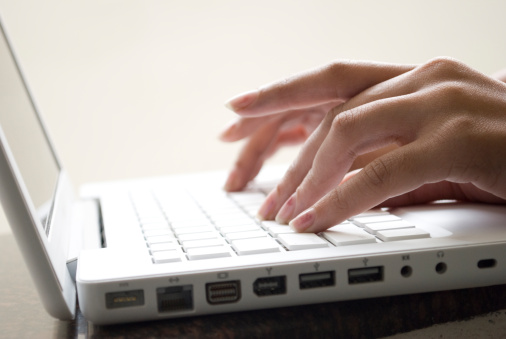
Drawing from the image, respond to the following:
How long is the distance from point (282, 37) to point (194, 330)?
4.22ft

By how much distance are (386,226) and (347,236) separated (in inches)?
1.9

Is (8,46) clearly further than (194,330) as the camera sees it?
Yes

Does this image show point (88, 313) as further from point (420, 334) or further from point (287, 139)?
point (287, 139)

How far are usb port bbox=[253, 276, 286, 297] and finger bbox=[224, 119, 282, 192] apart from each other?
0.46m

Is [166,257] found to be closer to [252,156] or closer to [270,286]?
[270,286]

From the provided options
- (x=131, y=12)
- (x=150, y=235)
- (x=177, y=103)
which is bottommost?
(x=177, y=103)

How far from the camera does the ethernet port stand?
0.46 m

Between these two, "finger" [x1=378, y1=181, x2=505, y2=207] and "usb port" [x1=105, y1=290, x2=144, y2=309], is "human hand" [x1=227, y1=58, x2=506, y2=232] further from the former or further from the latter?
"usb port" [x1=105, y1=290, x2=144, y2=309]

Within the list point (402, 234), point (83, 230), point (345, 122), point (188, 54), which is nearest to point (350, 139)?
point (345, 122)

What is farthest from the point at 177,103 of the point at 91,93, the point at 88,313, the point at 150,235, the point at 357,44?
the point at 88,313

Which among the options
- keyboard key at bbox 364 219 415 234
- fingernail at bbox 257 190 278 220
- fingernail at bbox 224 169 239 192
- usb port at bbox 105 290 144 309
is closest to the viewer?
usb port at bbox 105 290 144 309

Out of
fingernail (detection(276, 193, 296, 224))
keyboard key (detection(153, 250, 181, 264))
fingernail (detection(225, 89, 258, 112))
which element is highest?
fingernail (detection(225, 89, 258, 112))

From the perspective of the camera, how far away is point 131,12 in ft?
5.18

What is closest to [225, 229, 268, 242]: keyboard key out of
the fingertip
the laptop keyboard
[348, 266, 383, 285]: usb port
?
the laptop keyboard
